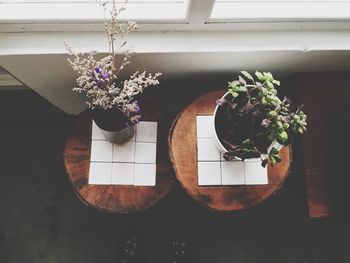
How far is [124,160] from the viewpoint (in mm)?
1840

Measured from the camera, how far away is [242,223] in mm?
2510

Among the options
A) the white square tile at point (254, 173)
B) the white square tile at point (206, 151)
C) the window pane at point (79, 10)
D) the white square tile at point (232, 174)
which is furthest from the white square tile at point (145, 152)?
the window pane at point (79, 10)

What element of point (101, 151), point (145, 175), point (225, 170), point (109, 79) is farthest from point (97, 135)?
point (225, 170)

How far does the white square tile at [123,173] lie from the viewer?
1.82 m

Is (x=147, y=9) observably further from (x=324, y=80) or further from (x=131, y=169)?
(x=324, y=80)

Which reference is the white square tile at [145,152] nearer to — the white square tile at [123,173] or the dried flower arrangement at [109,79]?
the white square tile at [123,173]

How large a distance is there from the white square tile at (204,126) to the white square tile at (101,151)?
42cm

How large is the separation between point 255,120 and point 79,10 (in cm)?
85

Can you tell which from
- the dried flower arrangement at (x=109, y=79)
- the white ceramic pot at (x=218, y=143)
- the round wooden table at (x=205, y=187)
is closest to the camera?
the dried flower arrangement at (x=109, y=79)

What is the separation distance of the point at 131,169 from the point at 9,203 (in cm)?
110

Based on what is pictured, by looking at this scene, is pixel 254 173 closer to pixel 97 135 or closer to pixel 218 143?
pixel 218 143

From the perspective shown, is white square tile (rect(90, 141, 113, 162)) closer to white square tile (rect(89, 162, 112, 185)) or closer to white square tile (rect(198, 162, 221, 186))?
white square tile (rect(89, 162, 112, 185))

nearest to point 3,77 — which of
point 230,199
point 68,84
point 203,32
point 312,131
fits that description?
point 68,84

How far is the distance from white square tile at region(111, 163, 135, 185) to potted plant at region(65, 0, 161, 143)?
0.39 feet
